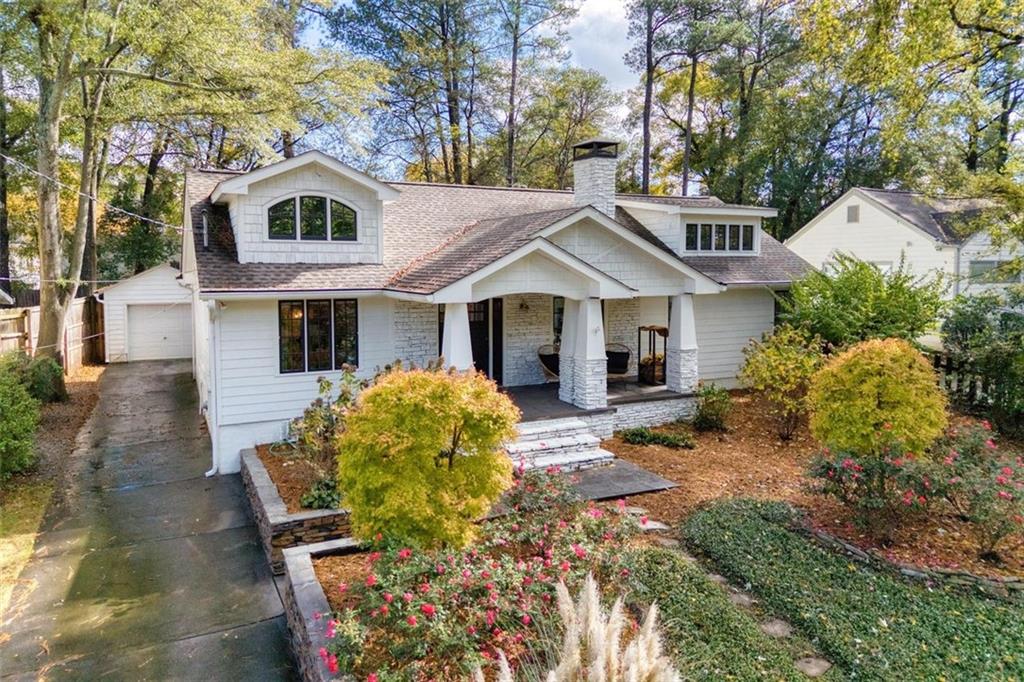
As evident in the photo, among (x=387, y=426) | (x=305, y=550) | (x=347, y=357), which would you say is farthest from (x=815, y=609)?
(x=347, y=357)

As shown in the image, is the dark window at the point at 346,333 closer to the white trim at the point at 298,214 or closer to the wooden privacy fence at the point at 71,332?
the white trim at the point at 298,214

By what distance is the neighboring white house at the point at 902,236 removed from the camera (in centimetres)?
2306

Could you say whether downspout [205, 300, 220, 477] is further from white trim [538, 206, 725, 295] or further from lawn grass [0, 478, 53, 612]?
white trim [538, 206, 725, 295]

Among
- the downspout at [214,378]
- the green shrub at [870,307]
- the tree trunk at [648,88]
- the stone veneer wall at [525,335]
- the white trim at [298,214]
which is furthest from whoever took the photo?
the tree trunk at [648,88]

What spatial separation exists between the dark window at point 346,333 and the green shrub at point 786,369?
8122 millimetres

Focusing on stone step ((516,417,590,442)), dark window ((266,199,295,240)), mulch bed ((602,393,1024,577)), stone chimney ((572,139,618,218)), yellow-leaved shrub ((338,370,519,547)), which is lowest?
mulch bed ((602,393,1024,577))

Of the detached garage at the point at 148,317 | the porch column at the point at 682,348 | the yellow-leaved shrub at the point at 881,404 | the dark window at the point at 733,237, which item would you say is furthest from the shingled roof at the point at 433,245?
the detached garage at the point at 148,317

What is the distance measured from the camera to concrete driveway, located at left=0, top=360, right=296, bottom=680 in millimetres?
5777

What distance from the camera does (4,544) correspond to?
815 cm

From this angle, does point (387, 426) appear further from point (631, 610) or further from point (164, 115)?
point (164, 115)

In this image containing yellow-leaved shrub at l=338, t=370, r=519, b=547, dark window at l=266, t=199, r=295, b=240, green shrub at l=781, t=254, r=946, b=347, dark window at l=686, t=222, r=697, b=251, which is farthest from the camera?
dark window at l=686, t=222, r=697, b=251

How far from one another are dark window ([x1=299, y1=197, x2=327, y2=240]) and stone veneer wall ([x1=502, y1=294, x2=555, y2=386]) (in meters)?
4.27

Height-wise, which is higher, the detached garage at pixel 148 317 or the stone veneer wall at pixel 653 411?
the detached garage at pixel 148 317

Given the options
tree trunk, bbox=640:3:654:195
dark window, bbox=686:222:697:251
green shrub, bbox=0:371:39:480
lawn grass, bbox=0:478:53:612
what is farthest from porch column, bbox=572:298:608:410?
tree trunk, bbox=640:3:654:195
